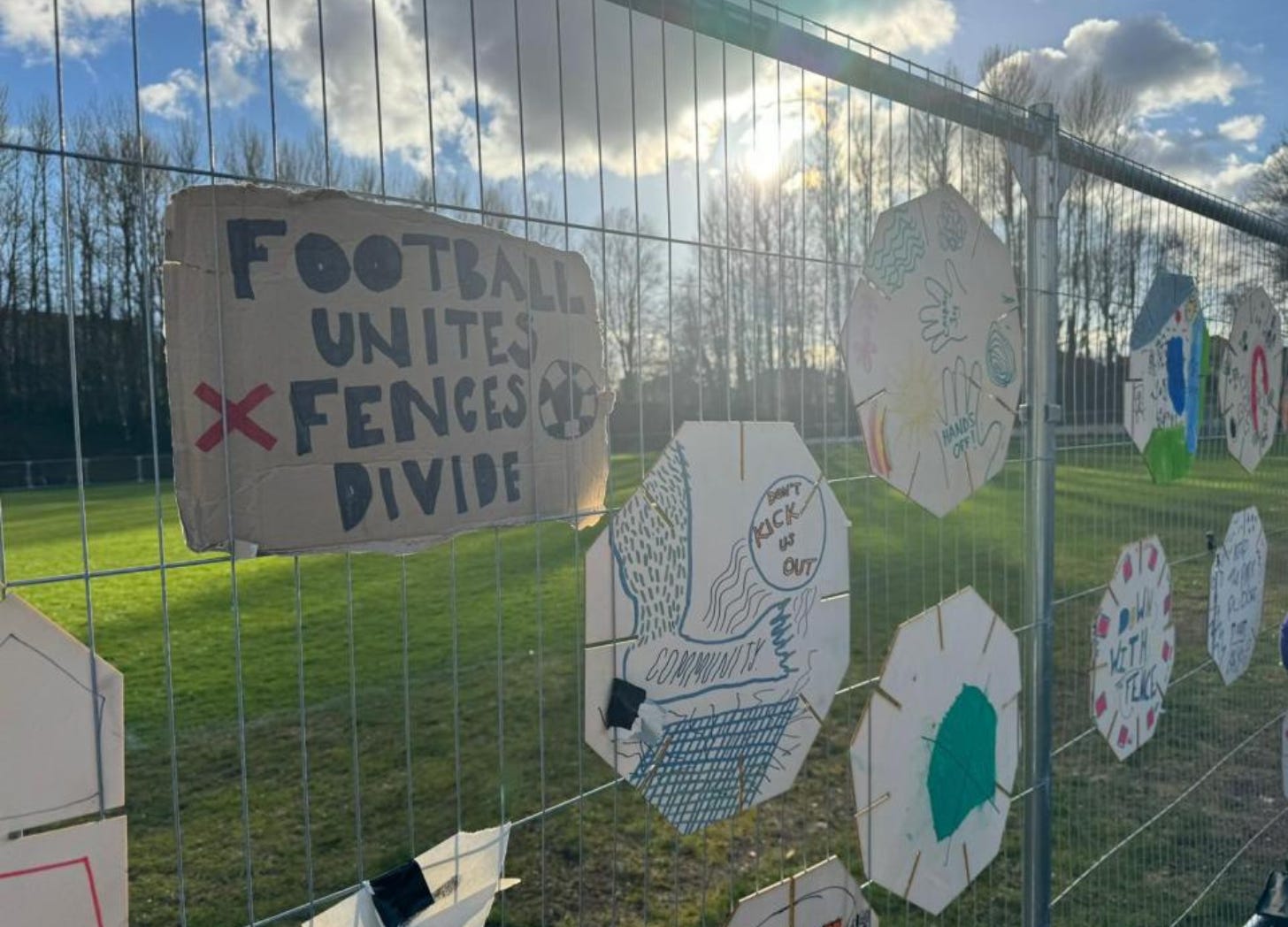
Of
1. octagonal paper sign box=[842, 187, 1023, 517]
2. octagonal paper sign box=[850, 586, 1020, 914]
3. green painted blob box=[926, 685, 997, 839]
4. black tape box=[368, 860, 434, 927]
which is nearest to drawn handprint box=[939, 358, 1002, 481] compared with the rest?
octagonal paper sign box=[842, 187, 1023, 517]

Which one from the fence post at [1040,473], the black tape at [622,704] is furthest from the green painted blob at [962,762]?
the black tape at [622,704]

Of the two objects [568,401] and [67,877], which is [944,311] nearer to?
[568,401]

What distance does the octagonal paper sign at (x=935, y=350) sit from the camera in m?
1.97

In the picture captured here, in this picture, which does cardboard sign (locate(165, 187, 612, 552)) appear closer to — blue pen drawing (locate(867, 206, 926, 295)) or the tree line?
the tree line

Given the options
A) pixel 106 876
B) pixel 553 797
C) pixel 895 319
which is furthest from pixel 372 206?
pixel 553 797

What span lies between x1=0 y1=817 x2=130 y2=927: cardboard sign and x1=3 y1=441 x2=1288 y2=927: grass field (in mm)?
510

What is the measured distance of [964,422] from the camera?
2209mm

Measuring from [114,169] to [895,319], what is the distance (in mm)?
1472

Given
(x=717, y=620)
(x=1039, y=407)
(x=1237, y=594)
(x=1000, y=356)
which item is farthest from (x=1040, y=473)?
(x=1237, y=594)

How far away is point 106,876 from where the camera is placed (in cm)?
108

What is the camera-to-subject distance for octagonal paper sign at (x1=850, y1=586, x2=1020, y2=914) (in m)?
2.03

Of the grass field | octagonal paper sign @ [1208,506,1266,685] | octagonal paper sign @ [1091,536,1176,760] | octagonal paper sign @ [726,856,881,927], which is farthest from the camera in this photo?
octagonal paper sign @ [1208,506,1266,685]

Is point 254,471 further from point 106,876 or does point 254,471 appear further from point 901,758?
point 901,758

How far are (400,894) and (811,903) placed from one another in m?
0.94
